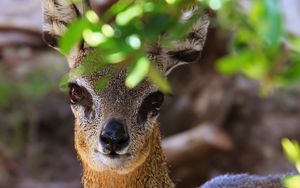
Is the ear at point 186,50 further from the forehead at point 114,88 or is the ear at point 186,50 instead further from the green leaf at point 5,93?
the green leaf at point 5,93

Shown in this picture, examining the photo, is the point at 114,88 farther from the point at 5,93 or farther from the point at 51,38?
the point at 5,93

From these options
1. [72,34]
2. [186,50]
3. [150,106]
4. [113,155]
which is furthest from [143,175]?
[72,34]

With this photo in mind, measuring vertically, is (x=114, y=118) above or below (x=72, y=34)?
below

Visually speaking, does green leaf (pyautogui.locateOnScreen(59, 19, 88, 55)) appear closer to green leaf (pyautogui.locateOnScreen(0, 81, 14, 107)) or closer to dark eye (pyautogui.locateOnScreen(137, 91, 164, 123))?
dark eye (pyautogui.locateOnScreen(137, 91, 164, 123))

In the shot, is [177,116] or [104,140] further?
[177,116]

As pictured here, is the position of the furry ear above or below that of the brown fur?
above

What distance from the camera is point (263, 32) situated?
1578 millimetres

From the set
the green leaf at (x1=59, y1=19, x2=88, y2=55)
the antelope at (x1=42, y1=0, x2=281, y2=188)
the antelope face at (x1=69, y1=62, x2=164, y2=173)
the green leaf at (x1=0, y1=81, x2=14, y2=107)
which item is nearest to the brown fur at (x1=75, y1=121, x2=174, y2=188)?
the antelope at (x1=42, y1=0, x2=281, y2=188)

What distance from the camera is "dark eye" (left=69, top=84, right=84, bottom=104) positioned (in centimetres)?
342

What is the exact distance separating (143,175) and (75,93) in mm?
589

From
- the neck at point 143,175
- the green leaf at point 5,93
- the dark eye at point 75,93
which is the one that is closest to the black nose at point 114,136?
the dark eye at point 75,93

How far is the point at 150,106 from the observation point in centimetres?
346

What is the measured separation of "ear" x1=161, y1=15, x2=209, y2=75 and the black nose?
0.49 meters

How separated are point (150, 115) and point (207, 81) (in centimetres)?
431
